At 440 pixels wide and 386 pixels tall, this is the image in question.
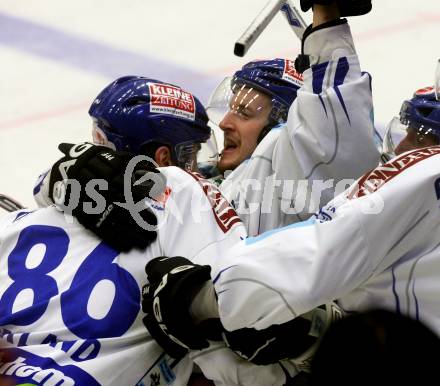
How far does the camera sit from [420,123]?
2359 mm

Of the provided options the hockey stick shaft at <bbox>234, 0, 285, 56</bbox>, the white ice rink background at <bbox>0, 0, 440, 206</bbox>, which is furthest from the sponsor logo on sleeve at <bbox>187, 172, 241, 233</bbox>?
the white ice rink background at <bbox>0, 0, 440, 206</bbox>

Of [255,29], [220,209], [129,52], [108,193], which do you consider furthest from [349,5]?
[129,52]

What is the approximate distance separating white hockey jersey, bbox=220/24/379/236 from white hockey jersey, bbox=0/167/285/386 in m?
0.27

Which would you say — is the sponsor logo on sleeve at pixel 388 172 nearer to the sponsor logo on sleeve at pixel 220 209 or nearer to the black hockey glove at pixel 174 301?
the black hockey glove at pixel 174 301

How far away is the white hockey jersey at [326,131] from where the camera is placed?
1850 mm

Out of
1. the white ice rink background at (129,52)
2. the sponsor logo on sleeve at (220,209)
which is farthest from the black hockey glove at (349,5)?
the white ice rink background at (129,52)

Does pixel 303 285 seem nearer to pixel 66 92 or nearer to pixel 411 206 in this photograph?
pixel 411 206

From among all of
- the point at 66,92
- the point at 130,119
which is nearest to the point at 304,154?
the point at 130,119

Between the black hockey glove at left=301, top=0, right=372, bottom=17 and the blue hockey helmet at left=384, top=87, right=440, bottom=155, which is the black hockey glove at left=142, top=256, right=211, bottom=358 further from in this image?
the blue hockey helmet at left=384, top=87, right=440, bottom=155

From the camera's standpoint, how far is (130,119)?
7.33 ft

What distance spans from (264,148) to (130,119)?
368mm

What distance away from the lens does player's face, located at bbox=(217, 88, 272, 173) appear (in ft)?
8.06

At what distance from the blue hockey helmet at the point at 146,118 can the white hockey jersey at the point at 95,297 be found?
49cm

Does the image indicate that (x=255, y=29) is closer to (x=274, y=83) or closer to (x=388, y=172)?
(x=388, y=172)
